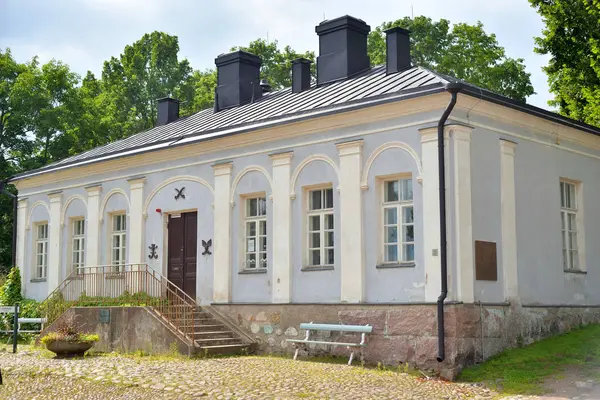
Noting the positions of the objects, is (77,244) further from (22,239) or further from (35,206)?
(22,239)

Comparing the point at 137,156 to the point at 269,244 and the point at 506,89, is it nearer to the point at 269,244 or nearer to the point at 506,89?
the point at 269,244

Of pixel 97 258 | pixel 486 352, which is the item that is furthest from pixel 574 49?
pixel 97 258

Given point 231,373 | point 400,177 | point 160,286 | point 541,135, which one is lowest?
point 231,373

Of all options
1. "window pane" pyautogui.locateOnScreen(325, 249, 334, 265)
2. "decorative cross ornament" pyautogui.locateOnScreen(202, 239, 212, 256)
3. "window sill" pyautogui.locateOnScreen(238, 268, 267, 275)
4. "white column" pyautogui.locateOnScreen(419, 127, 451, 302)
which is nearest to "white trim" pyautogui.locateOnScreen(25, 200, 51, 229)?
"decorative cross ornament" pyautogui.locateOnScreen(202, 239, 212, 256)

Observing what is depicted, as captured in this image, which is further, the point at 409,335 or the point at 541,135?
the point at 541,135

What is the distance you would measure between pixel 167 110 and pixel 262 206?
31.1 feet

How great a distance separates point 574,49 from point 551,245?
351 inches

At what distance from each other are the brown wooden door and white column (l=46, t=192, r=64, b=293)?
465 cm

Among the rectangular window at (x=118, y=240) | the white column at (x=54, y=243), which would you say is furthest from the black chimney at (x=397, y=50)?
the white column at (x=54, y=243)

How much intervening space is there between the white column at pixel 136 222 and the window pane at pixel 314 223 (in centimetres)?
535

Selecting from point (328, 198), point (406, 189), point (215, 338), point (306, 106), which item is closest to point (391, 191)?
point (406, 189)

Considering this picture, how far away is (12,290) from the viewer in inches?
942

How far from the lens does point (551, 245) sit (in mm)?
16172

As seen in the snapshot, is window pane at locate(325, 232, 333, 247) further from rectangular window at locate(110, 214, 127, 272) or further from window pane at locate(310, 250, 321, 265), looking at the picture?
rectangular window at locate(110, 214, 127, 272)
